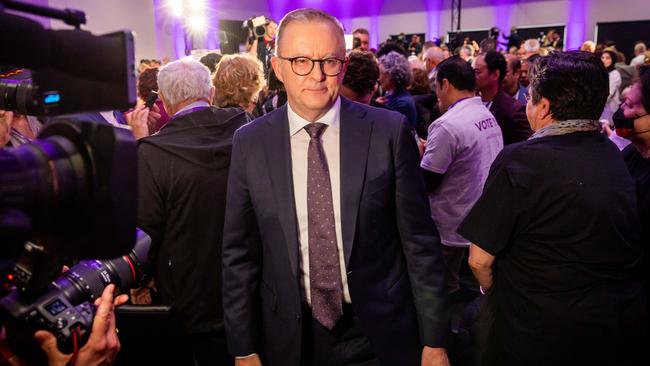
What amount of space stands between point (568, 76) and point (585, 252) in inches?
23.2

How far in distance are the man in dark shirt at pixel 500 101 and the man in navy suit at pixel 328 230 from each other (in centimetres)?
225

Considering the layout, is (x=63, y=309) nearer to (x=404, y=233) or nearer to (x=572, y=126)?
(x=404, y=233)

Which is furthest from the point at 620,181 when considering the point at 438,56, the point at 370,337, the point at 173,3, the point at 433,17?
the point at 433,17

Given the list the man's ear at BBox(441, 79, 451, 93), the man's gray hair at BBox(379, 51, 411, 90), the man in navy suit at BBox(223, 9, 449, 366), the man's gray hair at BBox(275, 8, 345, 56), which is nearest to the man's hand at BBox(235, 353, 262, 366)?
the man in navy suit at BBox(223, 9, 449, 366)

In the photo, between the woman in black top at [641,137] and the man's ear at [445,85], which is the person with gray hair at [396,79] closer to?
the man's ear at [445,85]

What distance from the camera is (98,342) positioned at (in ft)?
3.38

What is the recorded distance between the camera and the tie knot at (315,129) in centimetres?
152

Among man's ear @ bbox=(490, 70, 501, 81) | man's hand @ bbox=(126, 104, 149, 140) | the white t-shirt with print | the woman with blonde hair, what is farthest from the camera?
man's ear @ bbox=(490, 70, 501, 81)

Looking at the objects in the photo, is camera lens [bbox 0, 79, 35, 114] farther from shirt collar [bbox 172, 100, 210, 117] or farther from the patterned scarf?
the patterned scarf

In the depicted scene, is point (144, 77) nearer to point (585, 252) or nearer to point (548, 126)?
point (548, 126)

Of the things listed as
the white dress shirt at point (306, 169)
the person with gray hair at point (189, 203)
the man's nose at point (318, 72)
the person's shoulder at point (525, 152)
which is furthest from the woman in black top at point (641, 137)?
the person with gray hair at point (189, 203)

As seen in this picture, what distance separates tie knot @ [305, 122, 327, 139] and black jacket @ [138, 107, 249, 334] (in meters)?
0.62

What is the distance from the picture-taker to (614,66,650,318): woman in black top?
1807mm

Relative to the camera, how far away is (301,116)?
5.11ft
